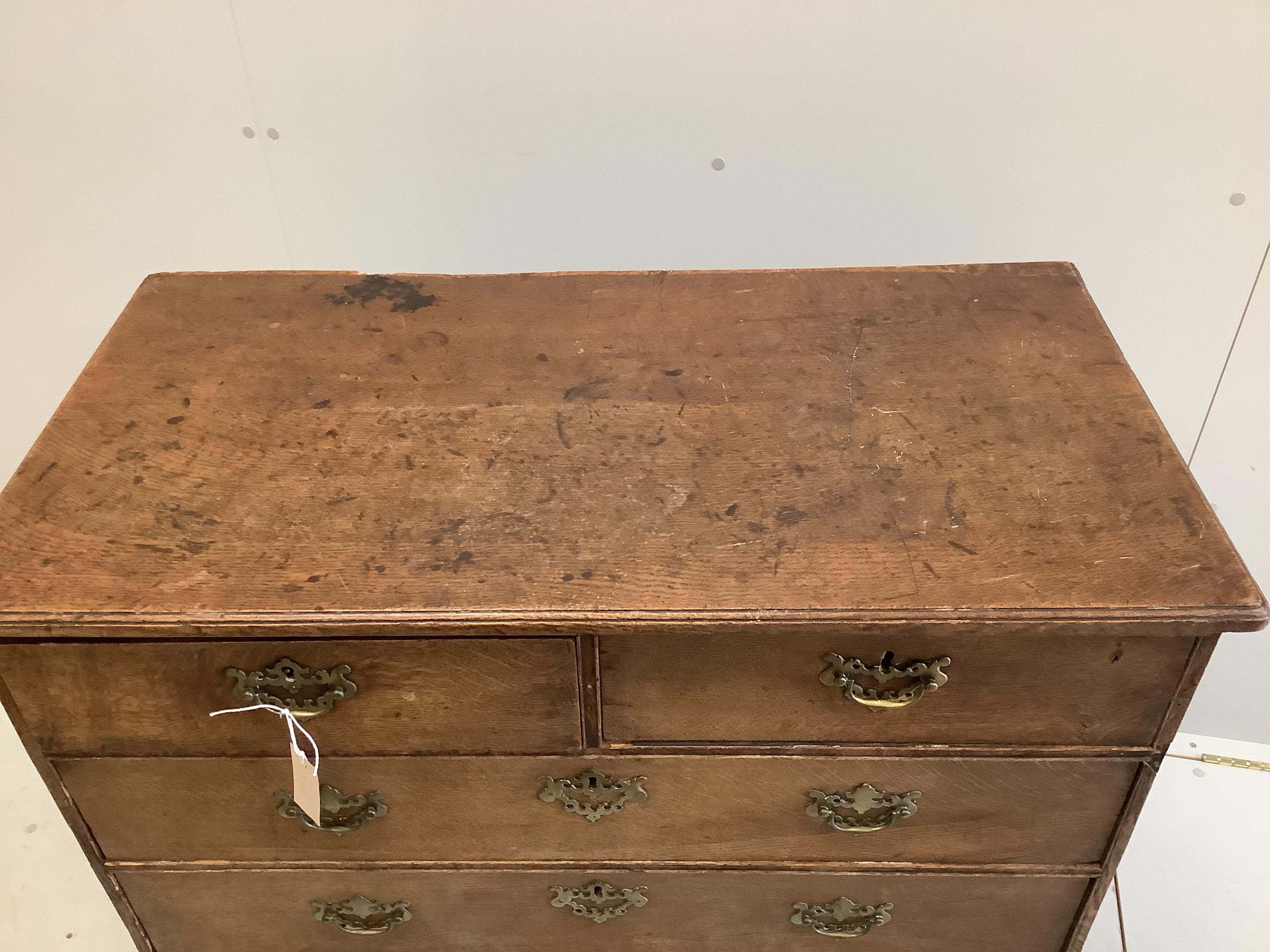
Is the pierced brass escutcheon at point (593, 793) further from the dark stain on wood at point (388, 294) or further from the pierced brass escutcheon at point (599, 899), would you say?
the dark stain on wood at point (388, 294)

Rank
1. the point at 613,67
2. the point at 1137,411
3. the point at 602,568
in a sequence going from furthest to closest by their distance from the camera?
the point at 613,67, the point at 1137,411, the point at 602,568

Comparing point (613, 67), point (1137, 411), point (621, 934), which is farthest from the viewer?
point (613, 67)

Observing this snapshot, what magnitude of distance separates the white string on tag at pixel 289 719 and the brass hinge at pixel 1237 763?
1584 millimetres

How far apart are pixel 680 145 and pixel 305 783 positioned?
97cm

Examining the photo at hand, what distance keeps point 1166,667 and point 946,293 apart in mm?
540

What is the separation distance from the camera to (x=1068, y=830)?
1114mm

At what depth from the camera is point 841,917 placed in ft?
3.98

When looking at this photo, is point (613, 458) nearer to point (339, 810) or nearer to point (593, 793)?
point (593, 793)

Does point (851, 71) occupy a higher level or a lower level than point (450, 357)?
higher

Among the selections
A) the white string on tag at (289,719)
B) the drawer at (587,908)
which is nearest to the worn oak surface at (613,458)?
the white string on tag at (289,719)

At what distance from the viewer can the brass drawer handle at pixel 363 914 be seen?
1218 millimetres

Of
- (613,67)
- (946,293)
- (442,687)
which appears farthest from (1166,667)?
(613,67)

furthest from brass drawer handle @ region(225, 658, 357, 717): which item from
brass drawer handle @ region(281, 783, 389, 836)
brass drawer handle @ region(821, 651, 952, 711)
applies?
brass drawer handle @ region(821, 651, 952, 711)

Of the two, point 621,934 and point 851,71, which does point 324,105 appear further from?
point 621,934
